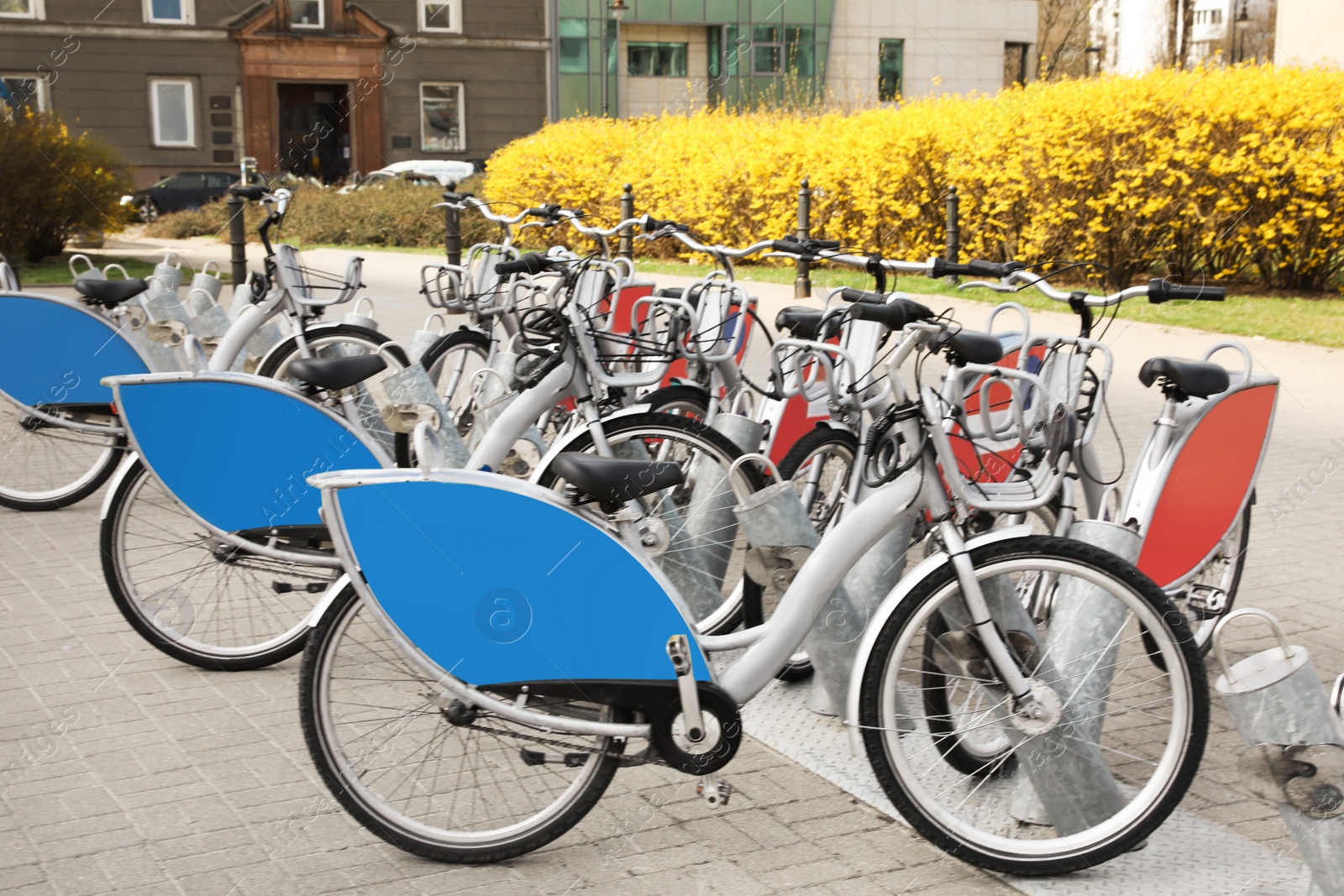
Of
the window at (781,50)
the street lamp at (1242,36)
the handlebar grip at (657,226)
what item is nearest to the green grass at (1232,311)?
the handlebar grip at (657,226)

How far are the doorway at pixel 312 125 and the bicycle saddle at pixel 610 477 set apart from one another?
37.5 m

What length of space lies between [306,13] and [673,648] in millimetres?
38592

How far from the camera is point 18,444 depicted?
23.0 ft

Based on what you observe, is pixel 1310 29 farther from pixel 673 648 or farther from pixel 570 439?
pixel 673 648

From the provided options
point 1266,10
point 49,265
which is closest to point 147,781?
point 49,265

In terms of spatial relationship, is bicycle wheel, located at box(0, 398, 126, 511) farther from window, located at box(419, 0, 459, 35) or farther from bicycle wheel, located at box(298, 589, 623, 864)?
window, located at box(419, 0, 459, 35)

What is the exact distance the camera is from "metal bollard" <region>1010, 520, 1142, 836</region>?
3.10m

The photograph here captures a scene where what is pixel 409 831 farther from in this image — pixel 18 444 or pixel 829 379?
pixel 18 444

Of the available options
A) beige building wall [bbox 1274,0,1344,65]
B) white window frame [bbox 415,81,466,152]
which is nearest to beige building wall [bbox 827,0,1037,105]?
white window frame [bbox 415,81,466,152]

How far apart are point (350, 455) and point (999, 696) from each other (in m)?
2.12

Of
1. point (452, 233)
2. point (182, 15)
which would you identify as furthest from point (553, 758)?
point (182, 15)

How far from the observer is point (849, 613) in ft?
12.1

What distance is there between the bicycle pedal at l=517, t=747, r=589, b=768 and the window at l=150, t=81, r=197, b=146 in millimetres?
37562

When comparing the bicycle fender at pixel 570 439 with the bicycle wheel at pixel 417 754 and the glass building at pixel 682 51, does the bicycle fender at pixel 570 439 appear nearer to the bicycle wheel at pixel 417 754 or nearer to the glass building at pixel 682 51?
the bicycle wheel at pixel 417 754
